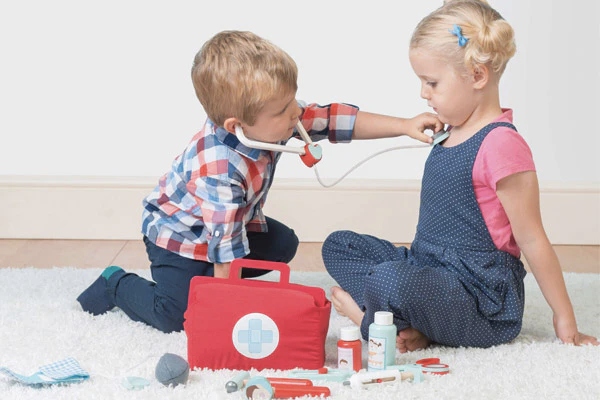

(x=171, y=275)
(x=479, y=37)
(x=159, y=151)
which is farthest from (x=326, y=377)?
(x=159, y=151)

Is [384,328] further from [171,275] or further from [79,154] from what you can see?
[79,154]

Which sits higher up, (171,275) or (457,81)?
(457,81)

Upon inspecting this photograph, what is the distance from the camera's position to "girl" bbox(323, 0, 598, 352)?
4.36ft

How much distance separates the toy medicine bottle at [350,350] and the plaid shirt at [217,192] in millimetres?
232

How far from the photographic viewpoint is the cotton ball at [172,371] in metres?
1.20

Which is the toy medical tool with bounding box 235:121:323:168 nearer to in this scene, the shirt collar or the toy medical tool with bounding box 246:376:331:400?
the shirt collar

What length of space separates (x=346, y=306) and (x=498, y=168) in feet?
1.21

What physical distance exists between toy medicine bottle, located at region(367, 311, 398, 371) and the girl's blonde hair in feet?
1.25

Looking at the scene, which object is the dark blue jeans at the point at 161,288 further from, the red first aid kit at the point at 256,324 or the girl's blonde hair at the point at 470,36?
the girl's blonde hair at the point at 470,36

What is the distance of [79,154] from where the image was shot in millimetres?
2168

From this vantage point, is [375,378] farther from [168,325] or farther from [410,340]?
[168,325]

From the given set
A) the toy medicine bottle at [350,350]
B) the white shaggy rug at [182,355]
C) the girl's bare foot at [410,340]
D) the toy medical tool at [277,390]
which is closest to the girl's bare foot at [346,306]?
the white shaggy rug at [182,355]

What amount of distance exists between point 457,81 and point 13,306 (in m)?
0.83

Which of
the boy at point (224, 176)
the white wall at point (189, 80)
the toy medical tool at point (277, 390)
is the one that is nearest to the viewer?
the toy medical tool at point (277, 390)
